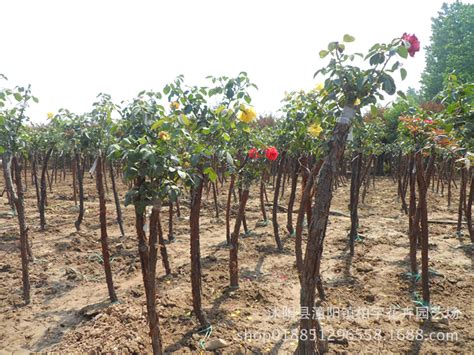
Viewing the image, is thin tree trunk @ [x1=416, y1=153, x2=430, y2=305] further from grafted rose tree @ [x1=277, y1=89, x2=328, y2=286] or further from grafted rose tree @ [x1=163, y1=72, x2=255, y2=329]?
grafted rose tree @ [x1=163, y1=72, x2=255, y2=329]

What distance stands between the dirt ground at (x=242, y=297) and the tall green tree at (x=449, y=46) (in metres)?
20.5

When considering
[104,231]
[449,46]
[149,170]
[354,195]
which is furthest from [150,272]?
[449,46]

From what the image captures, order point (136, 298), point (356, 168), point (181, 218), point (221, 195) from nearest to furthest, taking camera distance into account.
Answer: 1. point (136, 298)
2. point (356, 168)
3. point (181, 218)
4. point (221, 195)

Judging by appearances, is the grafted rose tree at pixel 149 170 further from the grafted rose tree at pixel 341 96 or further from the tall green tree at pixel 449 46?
the tall green tree at pixel 449 46

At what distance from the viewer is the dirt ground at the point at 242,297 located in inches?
134

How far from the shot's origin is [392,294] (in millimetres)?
4418

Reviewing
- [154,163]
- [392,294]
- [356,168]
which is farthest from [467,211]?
[154,163]

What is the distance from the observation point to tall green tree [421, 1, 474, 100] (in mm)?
22891

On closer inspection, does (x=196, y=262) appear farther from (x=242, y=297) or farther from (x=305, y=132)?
(x=305, y=132)

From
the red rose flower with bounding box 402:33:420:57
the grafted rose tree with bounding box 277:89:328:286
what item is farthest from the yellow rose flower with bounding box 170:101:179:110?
the red rose flower with bounding box 402:33:420:57

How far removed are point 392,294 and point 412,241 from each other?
29.8 inches

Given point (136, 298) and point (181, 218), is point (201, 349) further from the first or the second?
point (181, 218)

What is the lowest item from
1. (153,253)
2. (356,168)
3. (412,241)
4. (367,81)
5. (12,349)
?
(12,349)

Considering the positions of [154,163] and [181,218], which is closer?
[154,163]
